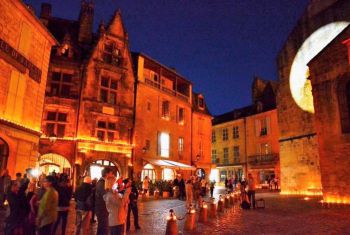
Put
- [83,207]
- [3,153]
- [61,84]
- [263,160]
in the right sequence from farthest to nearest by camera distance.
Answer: [263,160] < [61,84] < [3,153] < [83,207]

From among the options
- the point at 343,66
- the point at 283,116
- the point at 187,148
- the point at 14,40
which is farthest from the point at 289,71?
the point at 14,40

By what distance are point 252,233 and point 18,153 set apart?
10081 mm

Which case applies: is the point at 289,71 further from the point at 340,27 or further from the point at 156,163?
the point at 156,163

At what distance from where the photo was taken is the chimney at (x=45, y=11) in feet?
73.7

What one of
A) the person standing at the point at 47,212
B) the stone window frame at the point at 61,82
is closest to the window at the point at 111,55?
the stone window frame at the point at 61,82

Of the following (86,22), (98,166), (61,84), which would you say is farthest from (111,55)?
(98,166)

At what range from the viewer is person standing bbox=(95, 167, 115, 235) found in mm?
5398

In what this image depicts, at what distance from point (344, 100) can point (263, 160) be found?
69.4ft

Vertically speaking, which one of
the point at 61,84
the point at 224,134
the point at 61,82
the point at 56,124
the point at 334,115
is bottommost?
the point at 334,115

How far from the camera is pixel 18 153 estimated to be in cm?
1199

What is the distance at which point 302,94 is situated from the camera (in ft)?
69.9

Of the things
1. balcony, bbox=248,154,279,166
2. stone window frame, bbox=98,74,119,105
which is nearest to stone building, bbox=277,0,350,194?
balcony, bbox=248,154,279,166

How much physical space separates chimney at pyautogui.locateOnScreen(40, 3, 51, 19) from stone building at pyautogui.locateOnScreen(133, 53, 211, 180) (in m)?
7.57

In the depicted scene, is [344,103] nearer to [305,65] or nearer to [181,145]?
[305,65]
